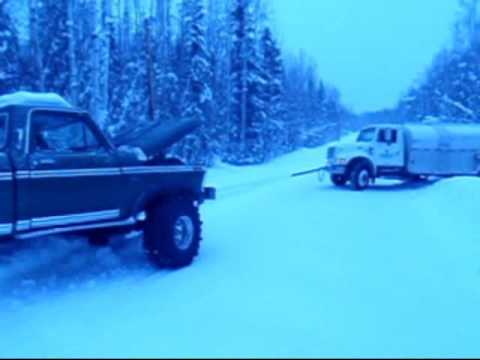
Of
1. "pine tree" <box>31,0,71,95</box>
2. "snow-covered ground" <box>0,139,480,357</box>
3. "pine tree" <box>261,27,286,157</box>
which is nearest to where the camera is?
"snow-covered ground" <box>0,139,480,357</box>

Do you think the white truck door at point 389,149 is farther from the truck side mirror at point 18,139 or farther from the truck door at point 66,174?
the truck side mirror at point 18,139

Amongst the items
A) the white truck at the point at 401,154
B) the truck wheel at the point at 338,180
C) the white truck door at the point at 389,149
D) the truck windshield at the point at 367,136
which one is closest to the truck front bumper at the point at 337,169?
the white truck at the point at 401,154

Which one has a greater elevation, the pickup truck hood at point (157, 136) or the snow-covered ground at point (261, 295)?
the pickup truck hood at point (157, 136)

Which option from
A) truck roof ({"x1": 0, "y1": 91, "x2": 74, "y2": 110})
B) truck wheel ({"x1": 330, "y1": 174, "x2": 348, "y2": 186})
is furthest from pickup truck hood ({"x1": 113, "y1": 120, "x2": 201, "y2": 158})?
truck wheel ({"x1": 330, "y1": 174, "x2": 348, "y2": 186})

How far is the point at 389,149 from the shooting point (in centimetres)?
1841

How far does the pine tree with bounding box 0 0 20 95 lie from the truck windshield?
15987mm

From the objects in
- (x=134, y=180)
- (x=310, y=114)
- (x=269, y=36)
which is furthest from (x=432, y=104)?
(x=134, y=180)

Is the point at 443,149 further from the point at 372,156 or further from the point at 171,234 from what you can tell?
the point at 171,234

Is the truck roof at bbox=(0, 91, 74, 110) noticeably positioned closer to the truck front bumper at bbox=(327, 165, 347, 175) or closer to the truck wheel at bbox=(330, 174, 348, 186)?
the truck front bumper at bbox=(327, 165, 347, 175)

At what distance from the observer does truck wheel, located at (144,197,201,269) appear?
6812mm

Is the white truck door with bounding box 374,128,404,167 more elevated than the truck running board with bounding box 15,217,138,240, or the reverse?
the white truck door with bounding box 374,128,404,167

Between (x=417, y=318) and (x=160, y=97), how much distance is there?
26976 mm

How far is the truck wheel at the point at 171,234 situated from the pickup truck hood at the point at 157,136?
82 cm

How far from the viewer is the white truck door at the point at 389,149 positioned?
18.4 meters
